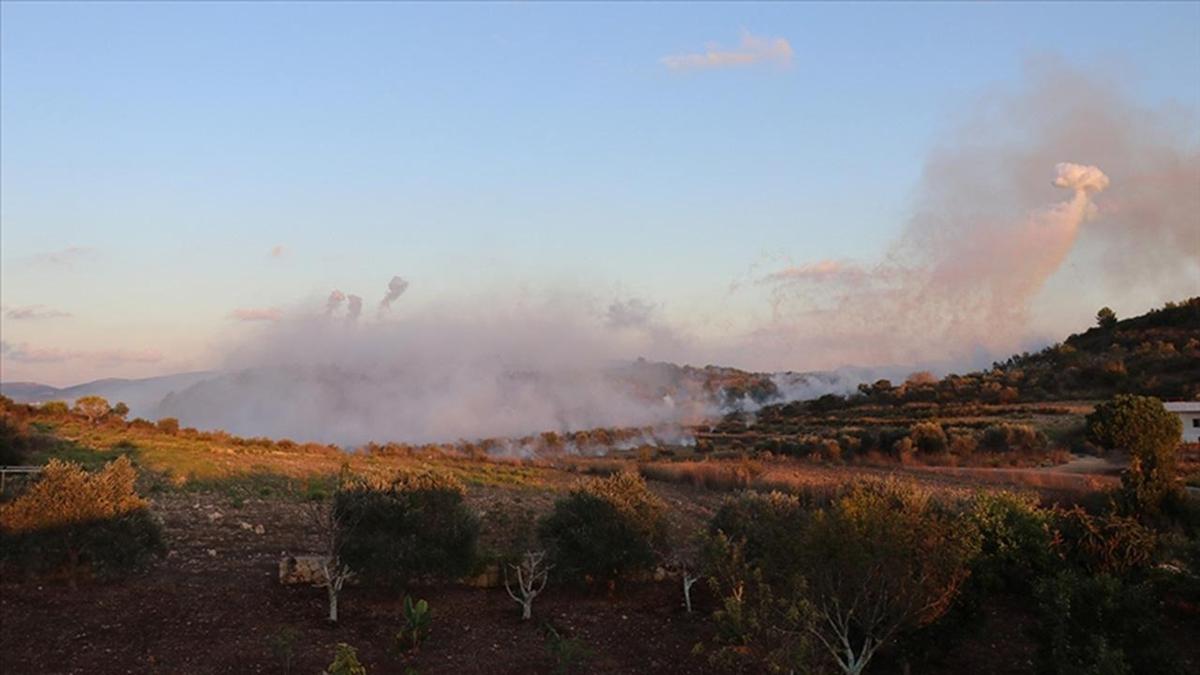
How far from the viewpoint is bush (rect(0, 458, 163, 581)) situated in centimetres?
1377

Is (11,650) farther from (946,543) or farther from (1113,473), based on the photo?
(1113,473)

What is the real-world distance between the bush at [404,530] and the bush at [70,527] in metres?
3.93

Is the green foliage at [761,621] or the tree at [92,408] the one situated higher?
the tree at [92,408]

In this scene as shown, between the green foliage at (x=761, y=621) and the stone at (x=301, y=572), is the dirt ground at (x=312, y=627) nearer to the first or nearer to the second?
the stone at (x=301, y=572)

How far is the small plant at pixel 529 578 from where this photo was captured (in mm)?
13297

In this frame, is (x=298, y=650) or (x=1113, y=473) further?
(x=1113, y=473)

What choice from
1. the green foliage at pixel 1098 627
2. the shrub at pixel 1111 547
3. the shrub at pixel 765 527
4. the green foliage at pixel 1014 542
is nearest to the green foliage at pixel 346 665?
the shrub at pixel 765 527

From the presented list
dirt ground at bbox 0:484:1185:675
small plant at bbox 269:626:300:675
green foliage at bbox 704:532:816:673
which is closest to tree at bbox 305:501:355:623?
dirt ground at bbox 0:484:1185:675

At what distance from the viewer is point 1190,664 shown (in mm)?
9977

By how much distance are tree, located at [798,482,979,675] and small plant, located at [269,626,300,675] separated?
686cm

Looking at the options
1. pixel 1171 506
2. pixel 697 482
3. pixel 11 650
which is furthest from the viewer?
pixel 697 482

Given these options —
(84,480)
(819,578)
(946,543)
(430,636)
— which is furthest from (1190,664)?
(84,480)

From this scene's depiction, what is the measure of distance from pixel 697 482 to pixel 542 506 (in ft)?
31.3

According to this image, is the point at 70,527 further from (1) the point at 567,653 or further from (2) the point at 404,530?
(1) the point at 567,653
